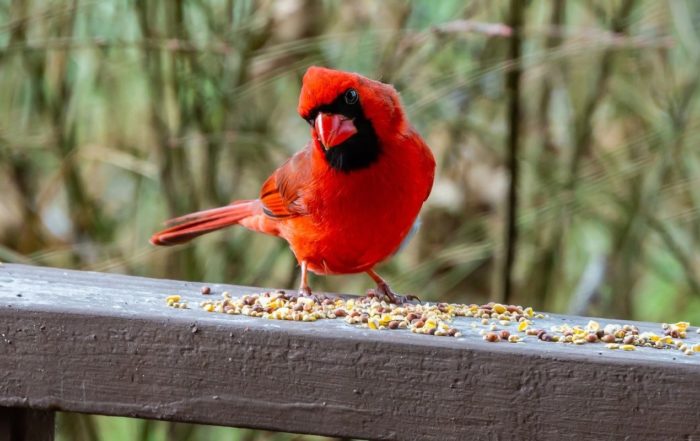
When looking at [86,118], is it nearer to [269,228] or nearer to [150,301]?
[269,228]

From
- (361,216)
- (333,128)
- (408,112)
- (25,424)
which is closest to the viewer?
(25,424)

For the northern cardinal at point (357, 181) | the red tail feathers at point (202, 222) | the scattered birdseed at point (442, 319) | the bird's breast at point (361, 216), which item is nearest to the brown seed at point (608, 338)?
the scattered birdseed at point (442, 319)

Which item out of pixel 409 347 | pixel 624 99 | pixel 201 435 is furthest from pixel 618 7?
pixel 409 347

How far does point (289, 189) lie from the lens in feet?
9.35

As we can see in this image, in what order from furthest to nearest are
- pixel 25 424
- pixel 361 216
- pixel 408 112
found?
1. pixel 408 112
2. pixel 361 216
3. pixel 25 424

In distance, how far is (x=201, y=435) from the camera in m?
3.99

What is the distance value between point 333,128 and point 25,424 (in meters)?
0.97

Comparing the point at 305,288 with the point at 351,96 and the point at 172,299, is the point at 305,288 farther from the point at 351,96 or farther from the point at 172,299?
the point at 172,299

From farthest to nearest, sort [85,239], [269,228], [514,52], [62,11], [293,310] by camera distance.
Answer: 1. [85,239]
2. [62,11]
3. [514,52]
4. [269,228]
5. [293,310]

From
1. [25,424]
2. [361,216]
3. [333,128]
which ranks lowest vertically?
[25,424]

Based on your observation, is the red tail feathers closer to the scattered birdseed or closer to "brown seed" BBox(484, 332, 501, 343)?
the scattered birdseed

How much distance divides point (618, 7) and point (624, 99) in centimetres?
33

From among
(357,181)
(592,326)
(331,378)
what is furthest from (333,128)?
(331,378)

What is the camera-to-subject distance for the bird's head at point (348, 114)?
2.44 metres
